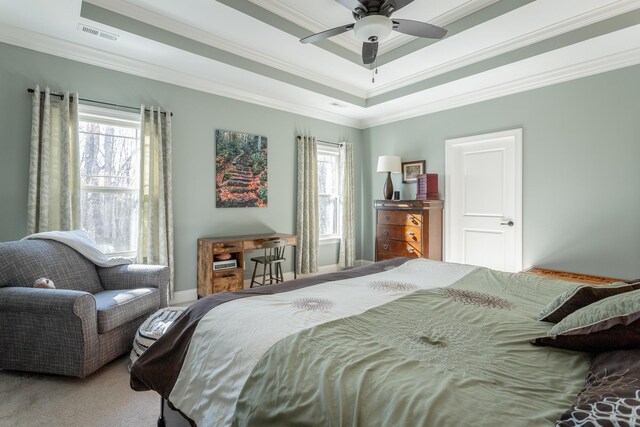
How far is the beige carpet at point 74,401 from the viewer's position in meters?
1.78

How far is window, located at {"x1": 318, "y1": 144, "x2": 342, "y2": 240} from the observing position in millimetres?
5375

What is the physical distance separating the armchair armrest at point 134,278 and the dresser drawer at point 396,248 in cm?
306

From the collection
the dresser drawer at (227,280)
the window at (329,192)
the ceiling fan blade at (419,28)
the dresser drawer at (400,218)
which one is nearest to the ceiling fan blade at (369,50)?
the ceiling fan blade at (419,28)

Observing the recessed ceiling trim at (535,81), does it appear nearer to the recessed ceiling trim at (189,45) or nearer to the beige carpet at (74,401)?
the recessed ceiling trim at (189,45)

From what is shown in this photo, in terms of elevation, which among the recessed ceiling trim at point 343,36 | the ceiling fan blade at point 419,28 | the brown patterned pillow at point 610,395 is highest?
the recessed ceiling trim at point 343,36

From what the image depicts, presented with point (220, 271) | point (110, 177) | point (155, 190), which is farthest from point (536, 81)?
point (110, 177)

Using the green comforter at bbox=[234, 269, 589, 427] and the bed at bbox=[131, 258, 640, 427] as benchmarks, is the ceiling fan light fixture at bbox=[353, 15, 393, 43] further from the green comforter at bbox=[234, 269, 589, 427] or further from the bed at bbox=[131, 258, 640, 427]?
the green comforter at bbox=[234, 269, 589, 427]

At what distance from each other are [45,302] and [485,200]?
4.58 meters

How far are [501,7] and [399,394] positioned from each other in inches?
131

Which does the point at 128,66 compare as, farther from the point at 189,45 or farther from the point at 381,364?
the point at 381,364

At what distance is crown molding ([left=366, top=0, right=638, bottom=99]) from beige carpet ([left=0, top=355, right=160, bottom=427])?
169 inches

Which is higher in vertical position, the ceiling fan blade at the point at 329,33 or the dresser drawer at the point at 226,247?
the ceiling fan blade at the point at 329,33

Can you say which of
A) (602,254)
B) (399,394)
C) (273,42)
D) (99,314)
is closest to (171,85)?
(273,42)

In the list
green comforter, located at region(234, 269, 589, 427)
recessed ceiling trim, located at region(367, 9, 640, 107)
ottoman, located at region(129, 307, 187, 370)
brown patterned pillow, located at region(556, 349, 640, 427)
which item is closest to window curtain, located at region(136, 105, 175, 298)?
ottoman, located at region(129, 307, 187, 370)
